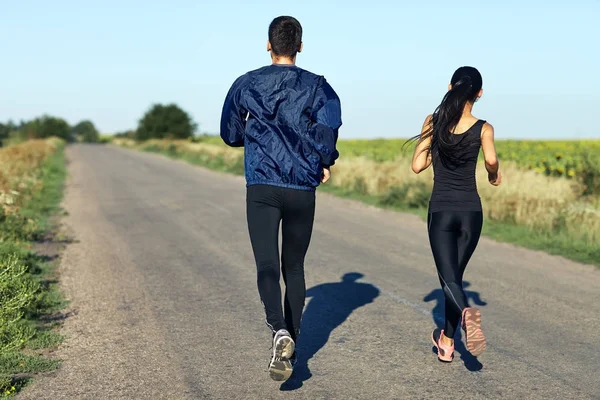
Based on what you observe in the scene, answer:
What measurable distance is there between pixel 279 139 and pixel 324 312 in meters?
2.83

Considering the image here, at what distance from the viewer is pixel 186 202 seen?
1805 cm

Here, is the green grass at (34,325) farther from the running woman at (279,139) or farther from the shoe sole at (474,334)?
the shoe sole at (474,334)

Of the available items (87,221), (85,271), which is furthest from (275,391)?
(87,221)

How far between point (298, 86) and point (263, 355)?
207cm

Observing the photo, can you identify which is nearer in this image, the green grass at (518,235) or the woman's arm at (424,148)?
the woman's arm at (424,148)

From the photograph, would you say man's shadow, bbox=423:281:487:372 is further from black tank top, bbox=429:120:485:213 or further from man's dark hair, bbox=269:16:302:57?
man's dark hair, bbox=269:16:302:57

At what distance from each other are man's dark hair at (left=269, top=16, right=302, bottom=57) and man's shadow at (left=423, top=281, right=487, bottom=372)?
2496 millimetres

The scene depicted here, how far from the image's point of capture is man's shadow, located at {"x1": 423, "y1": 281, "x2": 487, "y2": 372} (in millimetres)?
5246

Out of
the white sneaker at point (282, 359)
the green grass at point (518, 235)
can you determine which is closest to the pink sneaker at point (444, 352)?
the white sneaker at point (282, 359)

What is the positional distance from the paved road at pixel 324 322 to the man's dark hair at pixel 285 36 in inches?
82.8

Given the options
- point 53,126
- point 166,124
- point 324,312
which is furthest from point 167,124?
point 324,312

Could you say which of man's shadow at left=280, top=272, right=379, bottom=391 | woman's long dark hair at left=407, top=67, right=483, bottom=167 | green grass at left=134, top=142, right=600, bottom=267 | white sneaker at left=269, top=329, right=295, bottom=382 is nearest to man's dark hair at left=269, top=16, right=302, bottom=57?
woman's long dark hair at left=407, top=67, right=483, bottom=167

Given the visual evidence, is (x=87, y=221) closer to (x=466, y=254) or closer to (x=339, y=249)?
(x=339, y=249)

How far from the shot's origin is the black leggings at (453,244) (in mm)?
4898
